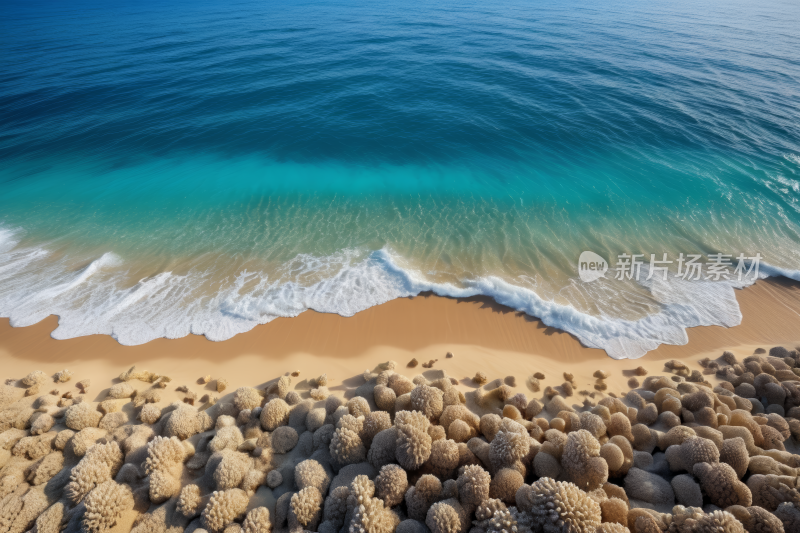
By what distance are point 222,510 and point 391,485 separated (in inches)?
93.7

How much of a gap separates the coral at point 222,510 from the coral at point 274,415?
4.29 ft

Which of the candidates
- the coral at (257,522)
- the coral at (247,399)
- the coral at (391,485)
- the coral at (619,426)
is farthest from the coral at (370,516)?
the coral at (619,426)

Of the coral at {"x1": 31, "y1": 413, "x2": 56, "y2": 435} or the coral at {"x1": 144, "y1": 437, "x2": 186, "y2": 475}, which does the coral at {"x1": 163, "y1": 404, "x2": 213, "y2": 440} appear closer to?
the coral at {"x1": 144, "y1": 437, "x2": 186, "y2": 475}

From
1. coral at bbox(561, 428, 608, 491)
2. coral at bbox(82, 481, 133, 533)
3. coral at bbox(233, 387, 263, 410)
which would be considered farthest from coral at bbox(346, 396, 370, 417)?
coral at bbox(82, 481, 133, 533)

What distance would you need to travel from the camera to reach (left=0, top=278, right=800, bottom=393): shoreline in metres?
8.06

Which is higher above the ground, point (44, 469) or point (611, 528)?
point (611, 528)

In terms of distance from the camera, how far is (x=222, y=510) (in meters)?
4.87

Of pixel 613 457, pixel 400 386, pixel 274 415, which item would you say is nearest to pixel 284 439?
pixel 274 415

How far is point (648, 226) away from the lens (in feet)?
42.9

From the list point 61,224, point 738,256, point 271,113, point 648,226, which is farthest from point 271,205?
point 738,256

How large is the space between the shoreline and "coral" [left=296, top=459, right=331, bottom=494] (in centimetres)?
260

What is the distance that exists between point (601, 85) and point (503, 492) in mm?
27085

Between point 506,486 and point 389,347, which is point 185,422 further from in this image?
point 506,486

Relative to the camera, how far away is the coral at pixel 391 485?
480 centimetres
